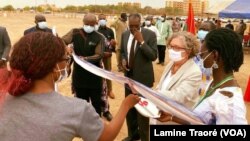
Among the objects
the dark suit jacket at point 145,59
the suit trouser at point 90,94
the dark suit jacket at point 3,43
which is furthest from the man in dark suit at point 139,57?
the dark suit jacket at point 3,43

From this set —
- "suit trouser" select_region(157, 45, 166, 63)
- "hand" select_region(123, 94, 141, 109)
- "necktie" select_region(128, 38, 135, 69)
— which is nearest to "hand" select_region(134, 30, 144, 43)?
"necktie" select_region(128, 38, 135, 69)

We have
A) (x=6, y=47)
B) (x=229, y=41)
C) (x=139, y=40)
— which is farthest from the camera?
(x=6, y=47)

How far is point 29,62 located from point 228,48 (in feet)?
4.13

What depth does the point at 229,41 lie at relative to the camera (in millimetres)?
2355

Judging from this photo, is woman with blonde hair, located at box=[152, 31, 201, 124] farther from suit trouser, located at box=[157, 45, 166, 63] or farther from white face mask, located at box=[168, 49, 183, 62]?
suit trouser, located at box=[157, 45, 166, 63]

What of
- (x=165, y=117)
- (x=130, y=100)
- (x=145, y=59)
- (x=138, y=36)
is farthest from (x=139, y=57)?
(x=130, y=100)

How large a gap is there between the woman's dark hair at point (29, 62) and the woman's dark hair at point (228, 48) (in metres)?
1.08

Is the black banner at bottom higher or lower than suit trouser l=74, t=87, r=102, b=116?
higher

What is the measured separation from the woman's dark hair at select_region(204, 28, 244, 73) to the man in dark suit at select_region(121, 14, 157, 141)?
2.25 m

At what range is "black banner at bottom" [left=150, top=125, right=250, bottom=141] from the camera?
2.12m

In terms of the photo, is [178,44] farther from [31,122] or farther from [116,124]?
[31,122]

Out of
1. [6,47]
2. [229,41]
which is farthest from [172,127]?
[6,47]

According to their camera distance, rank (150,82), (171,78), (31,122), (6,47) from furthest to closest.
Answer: (6,47)
(150,82)
(171,78)
(31,122)

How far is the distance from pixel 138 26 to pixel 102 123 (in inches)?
115
